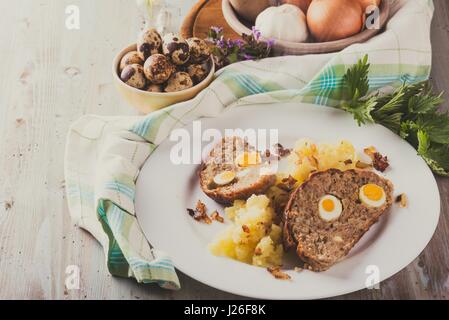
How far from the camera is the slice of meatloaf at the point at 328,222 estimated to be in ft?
7.55

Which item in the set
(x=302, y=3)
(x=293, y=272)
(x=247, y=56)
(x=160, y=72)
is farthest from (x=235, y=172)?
(x=302, y=3)

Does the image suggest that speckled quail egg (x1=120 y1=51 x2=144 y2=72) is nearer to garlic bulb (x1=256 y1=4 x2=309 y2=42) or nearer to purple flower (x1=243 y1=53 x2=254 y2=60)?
purple flower (x1=243 y1=53 x2=254 y2=60)

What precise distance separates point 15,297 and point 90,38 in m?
1.71

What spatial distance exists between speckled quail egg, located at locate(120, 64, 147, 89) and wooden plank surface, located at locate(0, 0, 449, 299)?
0.24 meters

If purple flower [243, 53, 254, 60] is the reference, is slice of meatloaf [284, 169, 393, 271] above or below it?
below

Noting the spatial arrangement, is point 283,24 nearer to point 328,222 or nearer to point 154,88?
point 154,88

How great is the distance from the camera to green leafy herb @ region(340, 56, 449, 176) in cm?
279

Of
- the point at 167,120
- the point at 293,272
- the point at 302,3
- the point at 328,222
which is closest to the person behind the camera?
the point at 293,272

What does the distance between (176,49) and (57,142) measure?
708 millimetres

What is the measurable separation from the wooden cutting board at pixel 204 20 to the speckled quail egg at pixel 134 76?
0.53 metres

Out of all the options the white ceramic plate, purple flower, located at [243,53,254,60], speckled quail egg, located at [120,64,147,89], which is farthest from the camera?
purple flower, located at [243,53,254,60]

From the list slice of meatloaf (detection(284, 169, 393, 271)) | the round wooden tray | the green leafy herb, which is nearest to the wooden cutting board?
the round wooden tray

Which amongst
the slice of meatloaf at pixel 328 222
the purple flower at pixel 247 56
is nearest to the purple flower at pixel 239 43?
the purple flower at pixel 247 56

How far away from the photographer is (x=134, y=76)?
9.51 ft
